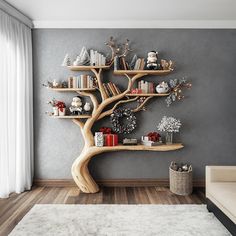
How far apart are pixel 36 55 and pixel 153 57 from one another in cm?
184

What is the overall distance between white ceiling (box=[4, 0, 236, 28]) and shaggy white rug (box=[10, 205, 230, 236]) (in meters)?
2.59

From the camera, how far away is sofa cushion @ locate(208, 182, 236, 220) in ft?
8.11

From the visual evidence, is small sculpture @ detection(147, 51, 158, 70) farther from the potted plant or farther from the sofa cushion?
the sofa cushion

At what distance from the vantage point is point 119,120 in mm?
4113

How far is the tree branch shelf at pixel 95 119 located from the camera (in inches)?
153

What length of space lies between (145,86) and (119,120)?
0.65 m

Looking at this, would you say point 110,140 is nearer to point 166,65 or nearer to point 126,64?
point 126,64

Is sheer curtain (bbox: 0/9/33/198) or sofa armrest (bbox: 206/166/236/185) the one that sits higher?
sheer curtain (bbox: 0/9/33/198)

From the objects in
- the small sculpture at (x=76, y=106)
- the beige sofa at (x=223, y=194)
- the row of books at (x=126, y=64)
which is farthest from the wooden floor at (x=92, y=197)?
the row of books at (x=126, y=64)

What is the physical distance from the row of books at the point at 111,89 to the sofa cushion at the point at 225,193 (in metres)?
1.87

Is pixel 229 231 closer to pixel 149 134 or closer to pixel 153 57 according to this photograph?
pixel 149 134

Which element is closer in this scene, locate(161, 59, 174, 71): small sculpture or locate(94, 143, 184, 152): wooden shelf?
locate(94, 143, 184, 152): wooden shelf

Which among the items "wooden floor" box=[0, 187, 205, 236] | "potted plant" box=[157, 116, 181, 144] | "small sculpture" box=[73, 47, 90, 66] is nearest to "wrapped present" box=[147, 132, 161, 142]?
"potted plant" box=[157, 116, 181, 144]

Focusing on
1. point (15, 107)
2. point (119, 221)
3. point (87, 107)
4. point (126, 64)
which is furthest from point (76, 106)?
point (119, 221)
